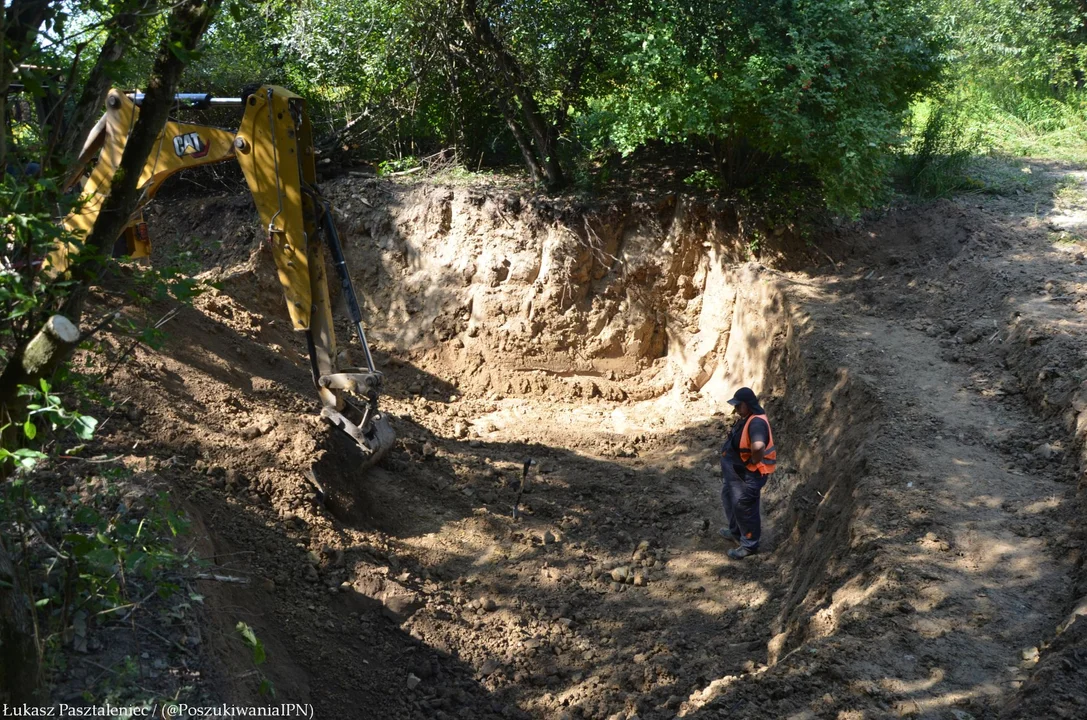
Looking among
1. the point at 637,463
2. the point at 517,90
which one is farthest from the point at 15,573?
the point at 517,90

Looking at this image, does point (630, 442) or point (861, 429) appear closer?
point (861, 429)

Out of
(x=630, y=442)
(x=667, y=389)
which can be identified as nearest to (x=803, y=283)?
(x=667, y=389)

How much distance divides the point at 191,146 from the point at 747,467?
17.5 ft

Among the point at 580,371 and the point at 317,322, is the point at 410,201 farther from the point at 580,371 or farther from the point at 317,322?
the point at 317,322

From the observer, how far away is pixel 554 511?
8.86 metres

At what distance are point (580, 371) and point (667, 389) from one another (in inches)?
46.0

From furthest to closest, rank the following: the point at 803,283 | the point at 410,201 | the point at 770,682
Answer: the point at 410,201, the point at 803,283, the point at 770,682

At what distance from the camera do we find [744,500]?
7.95m

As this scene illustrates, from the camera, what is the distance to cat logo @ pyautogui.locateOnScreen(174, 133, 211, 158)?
7152mm

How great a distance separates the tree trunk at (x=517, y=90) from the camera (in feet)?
37.8

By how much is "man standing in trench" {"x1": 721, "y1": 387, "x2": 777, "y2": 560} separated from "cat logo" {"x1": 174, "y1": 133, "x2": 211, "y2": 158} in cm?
485

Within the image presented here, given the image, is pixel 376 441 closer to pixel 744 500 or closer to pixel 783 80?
pixel 744 500

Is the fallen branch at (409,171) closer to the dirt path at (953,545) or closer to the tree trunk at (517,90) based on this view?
the tree trunk at (517,90)

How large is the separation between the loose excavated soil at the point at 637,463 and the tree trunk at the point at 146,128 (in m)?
0.59
